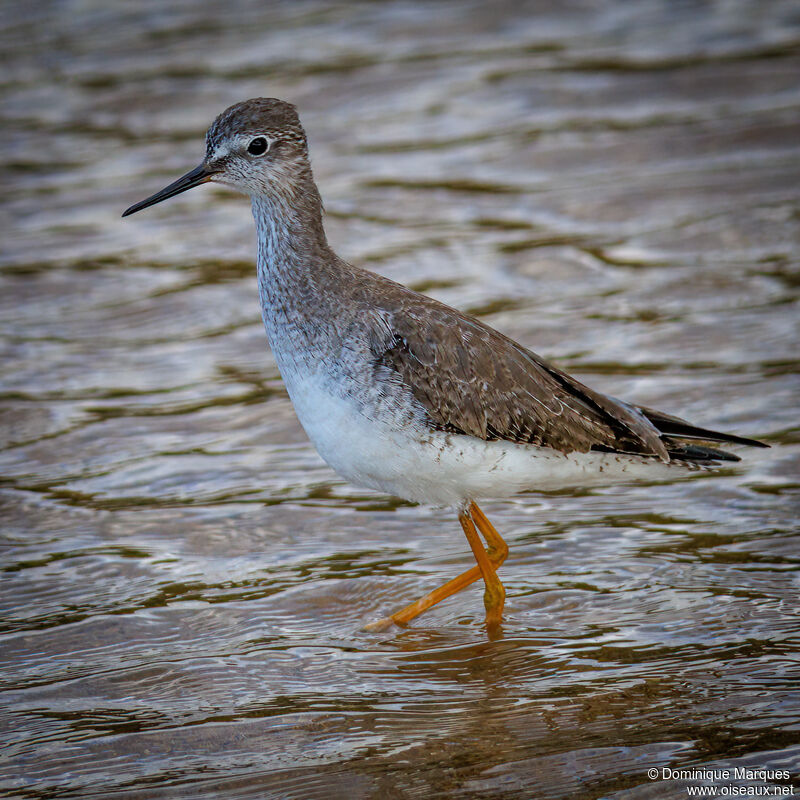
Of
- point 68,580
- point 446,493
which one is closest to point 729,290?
point 446,493

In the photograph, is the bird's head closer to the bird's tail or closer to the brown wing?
the brown wing

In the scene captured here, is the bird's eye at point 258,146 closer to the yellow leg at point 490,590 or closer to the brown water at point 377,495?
the yellow leg at point 490,590

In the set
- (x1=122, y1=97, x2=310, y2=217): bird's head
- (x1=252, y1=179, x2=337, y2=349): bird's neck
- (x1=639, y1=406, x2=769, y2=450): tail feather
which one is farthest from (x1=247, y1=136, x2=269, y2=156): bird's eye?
(x1=639, y1=406, x2=769, y2=450): tail feather

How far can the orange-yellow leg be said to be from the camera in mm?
6699

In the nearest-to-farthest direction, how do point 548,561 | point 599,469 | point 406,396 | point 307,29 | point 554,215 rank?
point 406,396 → point 599,469 → point 548,561 → point 554,215 → point 307,29

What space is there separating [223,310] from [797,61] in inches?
309

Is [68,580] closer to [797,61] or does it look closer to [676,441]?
[676,441]

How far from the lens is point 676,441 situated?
6.83 metres

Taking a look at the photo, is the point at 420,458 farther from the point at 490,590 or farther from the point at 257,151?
the point at 257,151

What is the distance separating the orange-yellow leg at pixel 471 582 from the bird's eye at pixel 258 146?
7.18ft

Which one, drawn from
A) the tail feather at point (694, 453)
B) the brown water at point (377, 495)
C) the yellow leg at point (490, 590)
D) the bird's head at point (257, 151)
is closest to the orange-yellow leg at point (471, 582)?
the yellow leg at point (490, 590)

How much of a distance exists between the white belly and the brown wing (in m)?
0.08

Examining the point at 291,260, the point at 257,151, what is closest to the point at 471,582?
the point at 291,260

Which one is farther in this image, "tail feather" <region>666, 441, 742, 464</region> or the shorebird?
"tail feather" <region>666, 441, 742, 464</region>
